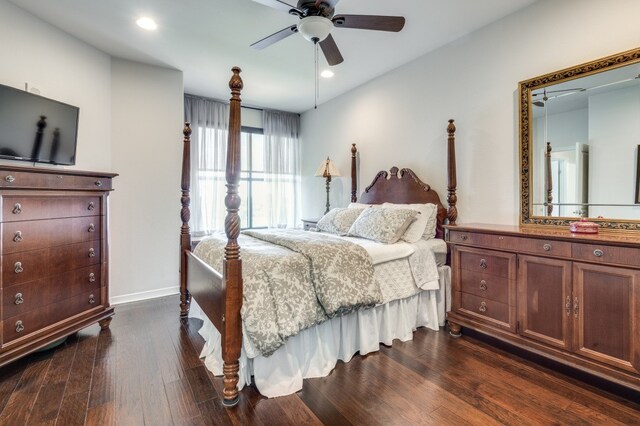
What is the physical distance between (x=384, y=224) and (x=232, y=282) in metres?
1.60

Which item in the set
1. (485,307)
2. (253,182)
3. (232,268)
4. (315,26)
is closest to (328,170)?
(253,182)

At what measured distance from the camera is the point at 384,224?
9.51 ft

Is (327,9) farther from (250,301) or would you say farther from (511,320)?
(511,320)

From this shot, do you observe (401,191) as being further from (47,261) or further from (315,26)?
(47,261)

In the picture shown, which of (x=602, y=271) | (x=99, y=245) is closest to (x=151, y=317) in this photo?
(x=99, y=245)

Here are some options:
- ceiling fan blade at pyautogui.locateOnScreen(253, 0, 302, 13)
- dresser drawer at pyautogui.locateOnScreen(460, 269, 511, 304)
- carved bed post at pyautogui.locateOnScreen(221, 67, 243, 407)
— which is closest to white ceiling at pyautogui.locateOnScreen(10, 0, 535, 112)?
ceiling fan blade at pyautogui.locateOnScreen(253, 0, 302, 13)

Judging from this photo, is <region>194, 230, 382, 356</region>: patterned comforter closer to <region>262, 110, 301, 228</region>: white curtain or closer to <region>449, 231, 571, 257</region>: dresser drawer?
<region>449, 231, 571, 257</region>: dresser drawer

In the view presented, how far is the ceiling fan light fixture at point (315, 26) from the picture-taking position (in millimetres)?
2080

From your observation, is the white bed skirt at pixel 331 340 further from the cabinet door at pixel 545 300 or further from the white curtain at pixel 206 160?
the white curtain at pixel 206 160

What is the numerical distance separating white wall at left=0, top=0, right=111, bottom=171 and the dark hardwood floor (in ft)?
6.37

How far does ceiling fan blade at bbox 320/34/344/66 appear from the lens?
2535 millimetres

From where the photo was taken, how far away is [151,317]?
124 inches

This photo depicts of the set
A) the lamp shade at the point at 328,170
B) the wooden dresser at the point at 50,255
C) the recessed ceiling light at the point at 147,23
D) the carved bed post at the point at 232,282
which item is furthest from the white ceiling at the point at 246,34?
the wooden dresser at the point at 50,255

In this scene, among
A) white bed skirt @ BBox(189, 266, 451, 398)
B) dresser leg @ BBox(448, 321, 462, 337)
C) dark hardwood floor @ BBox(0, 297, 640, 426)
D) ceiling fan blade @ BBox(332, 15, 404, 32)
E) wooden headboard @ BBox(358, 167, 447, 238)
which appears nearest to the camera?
dark hardwood floor @ BBox(0, 297, 640, 426)
